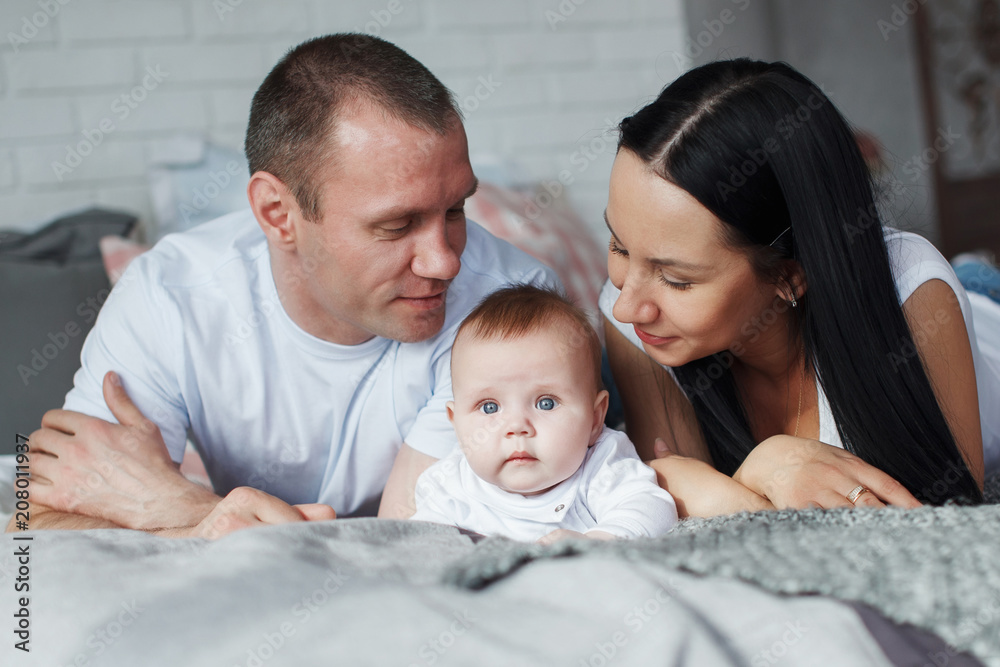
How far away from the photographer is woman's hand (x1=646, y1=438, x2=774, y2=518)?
108 cm

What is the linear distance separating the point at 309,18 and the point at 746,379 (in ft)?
5.46

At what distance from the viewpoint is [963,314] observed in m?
1.19

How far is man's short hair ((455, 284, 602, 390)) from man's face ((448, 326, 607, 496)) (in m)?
0.01

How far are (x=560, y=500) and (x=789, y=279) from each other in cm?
46

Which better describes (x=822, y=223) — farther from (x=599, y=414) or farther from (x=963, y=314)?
(x=599, y=414)

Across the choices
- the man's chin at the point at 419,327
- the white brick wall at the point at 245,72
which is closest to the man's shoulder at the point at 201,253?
the man's chin at the point at 419,327

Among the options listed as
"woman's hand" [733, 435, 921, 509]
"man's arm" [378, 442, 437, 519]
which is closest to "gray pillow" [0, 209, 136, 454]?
"man's arm" [378, 442, 437, 519]

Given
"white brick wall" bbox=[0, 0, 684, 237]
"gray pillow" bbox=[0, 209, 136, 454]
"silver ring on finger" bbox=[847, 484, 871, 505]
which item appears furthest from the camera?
"white brick wall" bbox=[0, 0, 684, 237]

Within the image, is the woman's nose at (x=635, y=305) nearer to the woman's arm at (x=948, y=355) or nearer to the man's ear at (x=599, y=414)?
the man's ear at (x=599, y=414)

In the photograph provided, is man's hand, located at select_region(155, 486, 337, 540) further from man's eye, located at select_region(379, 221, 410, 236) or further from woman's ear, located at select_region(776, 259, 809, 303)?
woman's ear, located at select_region(776, 259, 809, 303)

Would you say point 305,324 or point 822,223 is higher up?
point 822,223

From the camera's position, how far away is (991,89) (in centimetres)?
387

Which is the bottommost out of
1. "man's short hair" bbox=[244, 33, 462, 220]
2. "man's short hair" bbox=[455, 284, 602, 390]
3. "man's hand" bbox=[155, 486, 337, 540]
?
"man's hand" bbox=[155, 486, 337, 540]

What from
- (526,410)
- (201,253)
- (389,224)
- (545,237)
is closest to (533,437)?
(526,410)
